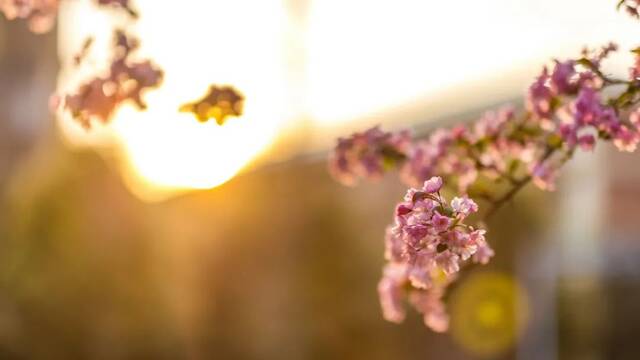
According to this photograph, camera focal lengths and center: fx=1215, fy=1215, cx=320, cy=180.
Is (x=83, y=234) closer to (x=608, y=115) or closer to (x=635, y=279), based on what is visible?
(x=635, y=279)

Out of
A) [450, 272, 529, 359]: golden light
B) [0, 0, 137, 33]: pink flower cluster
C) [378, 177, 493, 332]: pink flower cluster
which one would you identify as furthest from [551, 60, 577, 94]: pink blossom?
[450, 272, 529, 359]: golden light

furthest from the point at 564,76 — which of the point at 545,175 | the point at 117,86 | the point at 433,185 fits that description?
the point at 117,86

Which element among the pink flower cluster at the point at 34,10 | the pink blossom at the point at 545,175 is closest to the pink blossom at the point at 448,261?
the pink blossom at the point at 545,175

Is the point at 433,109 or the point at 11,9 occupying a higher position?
the point at 433,109

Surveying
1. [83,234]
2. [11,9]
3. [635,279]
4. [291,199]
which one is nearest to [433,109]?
[291,199]

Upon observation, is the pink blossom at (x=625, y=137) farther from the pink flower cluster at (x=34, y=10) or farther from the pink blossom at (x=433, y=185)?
the pink flower cluster at (x=34, y=10)

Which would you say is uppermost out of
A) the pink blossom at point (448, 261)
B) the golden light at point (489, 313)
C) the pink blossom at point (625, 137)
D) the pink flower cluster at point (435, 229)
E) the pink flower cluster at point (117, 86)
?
the golden light at point (489, 313)

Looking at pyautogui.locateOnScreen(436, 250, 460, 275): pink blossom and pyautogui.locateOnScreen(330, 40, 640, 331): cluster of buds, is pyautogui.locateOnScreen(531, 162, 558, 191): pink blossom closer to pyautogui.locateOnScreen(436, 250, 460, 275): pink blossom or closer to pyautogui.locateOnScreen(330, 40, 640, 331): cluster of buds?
pyautogui.locateOnScreen(330, 40, 640, 331): cluster of buds
